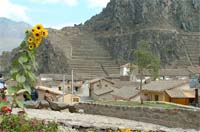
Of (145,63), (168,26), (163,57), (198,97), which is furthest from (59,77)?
(198,97)

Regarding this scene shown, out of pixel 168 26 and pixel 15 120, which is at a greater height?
pixel 168 26

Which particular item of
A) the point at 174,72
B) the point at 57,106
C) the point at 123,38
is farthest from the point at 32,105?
the point at 123,38

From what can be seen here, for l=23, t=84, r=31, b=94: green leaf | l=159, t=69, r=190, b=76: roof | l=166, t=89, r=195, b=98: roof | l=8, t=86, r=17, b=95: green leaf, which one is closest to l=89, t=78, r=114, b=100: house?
l=166, t=89, r=195, b=98: roof

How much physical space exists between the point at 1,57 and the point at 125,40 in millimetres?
36812

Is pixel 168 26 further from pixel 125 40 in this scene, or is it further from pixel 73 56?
pixel 73 56

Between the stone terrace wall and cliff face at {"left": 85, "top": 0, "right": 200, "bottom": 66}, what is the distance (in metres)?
112

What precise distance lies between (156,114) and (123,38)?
125 m

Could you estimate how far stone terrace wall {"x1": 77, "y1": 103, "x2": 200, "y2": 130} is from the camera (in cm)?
1526

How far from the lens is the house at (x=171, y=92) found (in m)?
33.1

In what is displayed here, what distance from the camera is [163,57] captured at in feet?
443

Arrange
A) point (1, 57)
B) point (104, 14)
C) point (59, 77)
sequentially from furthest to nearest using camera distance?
point (104, 14) → point (1, 57) → point (59, 77)

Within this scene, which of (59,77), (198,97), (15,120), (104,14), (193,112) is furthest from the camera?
(104,14)

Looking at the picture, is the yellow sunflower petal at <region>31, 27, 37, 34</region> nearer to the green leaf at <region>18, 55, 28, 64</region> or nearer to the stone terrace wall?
the green leaf at <region>18, 55, 28, 64</region>

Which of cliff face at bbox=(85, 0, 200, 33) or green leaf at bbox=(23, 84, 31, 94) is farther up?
cliff face at bbox=(85, 0, 200, 33)
